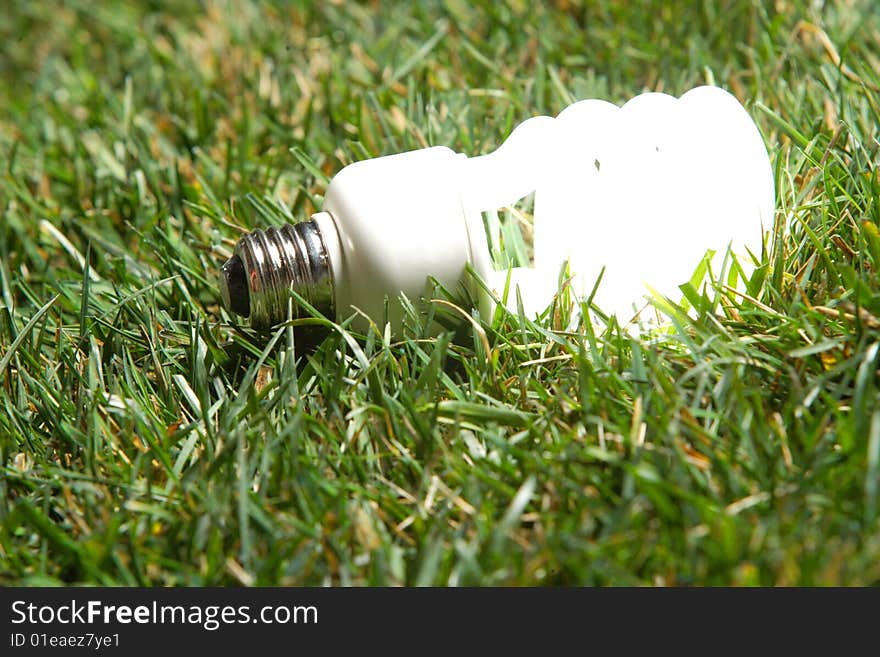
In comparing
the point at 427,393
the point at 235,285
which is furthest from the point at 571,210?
the point at 235,285

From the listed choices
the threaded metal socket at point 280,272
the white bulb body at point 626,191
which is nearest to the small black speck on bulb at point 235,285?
the threaded metal socket at point 280,272

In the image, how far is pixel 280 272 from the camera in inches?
38.9

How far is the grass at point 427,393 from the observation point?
0.78 meters

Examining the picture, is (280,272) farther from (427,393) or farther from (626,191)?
(626,191)

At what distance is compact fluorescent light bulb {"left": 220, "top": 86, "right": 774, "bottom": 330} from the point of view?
0.97 meters

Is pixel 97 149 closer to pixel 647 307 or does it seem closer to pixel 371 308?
pixel 371 308

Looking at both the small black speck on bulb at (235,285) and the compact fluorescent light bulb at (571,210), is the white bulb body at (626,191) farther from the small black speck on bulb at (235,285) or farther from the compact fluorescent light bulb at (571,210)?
the small black speck on bulb at (235,285)

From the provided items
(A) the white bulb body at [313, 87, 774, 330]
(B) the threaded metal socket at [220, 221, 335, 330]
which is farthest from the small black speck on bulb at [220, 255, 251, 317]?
(A) the white bulb body at [313, 87, 774, 330]

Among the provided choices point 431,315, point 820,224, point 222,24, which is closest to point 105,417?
point 431,315

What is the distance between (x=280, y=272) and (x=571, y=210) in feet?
1.07

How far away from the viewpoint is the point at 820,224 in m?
1.10

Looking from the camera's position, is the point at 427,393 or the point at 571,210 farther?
the point at 571,210

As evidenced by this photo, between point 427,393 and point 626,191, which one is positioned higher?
point 626,191

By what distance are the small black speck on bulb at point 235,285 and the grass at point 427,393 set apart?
0.19 ft
